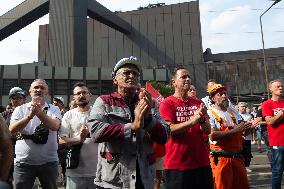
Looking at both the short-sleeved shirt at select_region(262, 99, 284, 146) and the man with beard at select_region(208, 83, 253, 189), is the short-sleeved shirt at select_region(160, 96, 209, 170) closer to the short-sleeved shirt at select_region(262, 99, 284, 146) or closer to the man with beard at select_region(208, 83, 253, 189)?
the man with beard at select_region(208, 83, 253, 189)

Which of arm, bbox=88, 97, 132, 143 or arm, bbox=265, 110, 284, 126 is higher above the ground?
arm, bbox=265, 110, 284, 126

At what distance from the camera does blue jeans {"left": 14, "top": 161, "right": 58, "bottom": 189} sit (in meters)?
4.21

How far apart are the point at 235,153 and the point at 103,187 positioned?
2485 mm

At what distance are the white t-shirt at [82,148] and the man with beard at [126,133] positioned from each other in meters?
1.50

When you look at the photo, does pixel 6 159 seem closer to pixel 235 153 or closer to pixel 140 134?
pixel 140 134

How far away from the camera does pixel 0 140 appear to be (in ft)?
7.63

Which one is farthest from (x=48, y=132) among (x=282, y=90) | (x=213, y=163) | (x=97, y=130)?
(x=282, y=90)

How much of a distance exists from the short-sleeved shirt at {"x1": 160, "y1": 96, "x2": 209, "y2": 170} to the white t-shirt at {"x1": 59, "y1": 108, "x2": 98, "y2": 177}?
0.94 metres

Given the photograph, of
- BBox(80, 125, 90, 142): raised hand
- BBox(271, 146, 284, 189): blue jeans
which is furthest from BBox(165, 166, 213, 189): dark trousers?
BBox(271, 146, 284, 189): blue jeans

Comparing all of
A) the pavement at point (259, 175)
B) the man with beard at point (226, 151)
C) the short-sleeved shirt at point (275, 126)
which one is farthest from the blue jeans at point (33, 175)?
the short-sleeved shirt at point (275, 126)

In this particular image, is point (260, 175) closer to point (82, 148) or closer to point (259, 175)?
point (259, 175)

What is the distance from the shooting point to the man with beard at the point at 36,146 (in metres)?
4.23

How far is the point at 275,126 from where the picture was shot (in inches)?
226

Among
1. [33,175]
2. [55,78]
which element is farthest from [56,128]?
[55,78]
